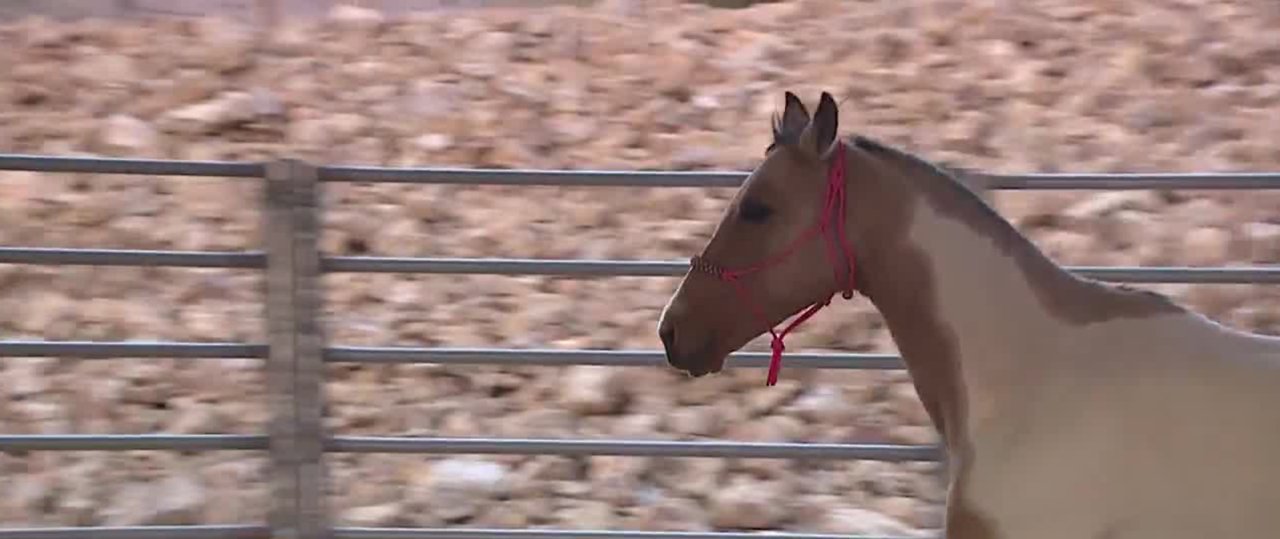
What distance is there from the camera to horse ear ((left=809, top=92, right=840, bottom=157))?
6.51 feet

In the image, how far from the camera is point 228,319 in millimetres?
4902

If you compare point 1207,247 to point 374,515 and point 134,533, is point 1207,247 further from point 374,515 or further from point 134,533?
point 134,533

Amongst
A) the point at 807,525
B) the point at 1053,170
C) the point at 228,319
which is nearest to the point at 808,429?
the point at 807,525

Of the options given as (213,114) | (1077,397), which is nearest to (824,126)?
(1077,397)

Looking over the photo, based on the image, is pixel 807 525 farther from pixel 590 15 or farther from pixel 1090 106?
pixel 590 15

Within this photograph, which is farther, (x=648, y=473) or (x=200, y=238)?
(x=200, y=238)

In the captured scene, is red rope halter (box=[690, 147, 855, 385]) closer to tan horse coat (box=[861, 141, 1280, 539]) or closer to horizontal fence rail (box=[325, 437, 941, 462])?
tan horse coat (box=[861, 141, 1280, 539])

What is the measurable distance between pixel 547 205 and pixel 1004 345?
140 inches

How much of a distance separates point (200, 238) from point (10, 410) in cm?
109

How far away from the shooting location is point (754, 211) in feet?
6.80

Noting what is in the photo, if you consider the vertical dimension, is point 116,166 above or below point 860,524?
above

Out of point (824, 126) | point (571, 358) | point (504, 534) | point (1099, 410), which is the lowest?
point (504, 534)

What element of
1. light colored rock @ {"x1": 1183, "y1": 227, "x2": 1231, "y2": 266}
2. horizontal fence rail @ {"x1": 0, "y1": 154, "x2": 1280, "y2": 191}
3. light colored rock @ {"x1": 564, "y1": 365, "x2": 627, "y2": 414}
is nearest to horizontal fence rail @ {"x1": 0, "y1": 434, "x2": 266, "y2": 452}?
horizontal fence rail @ {"x1": 0, "y1": 154, "x2": 1280, "y2": 191}

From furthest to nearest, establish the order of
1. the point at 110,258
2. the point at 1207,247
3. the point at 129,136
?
the point at 129,136 → the point at 1207,247 → the point at 110,258
